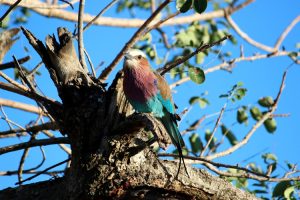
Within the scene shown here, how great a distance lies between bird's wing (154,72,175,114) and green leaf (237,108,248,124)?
1.57 m

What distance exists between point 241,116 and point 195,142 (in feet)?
1.86

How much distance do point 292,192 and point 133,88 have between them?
155cm

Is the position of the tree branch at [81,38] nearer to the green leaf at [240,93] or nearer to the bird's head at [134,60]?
the bird's head at [134,60]

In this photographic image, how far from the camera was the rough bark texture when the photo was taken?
3.09m

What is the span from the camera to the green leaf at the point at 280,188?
421cm

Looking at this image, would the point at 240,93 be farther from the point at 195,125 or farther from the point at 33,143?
the point at 33,143

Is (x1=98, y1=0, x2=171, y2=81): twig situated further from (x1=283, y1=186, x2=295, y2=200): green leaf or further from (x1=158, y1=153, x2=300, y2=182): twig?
(x1=283, y1=186, x2=295, y2=200): green leaf

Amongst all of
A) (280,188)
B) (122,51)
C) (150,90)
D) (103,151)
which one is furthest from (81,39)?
(280,188)

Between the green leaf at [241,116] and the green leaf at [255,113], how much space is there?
0.08 m

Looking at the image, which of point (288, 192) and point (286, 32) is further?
point (286, 32)

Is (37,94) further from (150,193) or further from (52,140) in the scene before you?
(150,193)

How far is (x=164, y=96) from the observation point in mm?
4133

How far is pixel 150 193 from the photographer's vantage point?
3.08 metres

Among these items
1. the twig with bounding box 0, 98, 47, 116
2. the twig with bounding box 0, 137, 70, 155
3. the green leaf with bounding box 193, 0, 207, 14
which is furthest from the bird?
the twig with bounding box 0, 98, 47, 116
